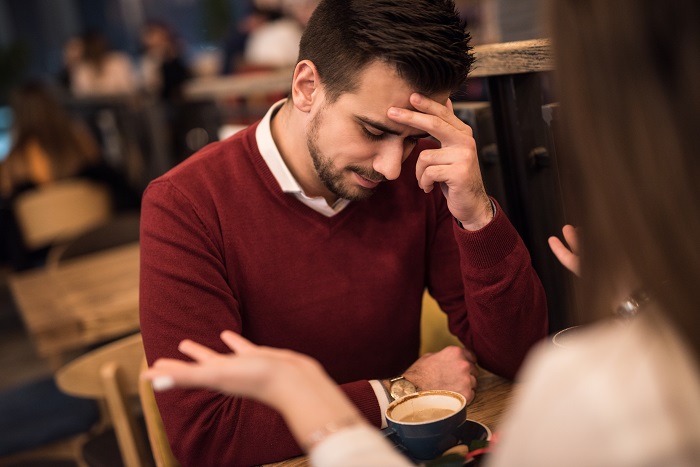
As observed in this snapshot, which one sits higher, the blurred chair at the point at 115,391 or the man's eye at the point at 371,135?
the man's eye at the point at 371,135

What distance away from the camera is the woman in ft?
2.41

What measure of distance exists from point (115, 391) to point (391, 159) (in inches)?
36.0

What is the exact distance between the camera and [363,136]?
1.51 meters

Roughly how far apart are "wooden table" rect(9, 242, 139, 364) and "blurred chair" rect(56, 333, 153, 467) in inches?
8.3

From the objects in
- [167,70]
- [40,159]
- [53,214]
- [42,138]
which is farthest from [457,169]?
[167,70]

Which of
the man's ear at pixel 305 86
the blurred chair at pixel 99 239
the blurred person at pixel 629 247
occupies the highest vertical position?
the man's ear at pixel 305 86

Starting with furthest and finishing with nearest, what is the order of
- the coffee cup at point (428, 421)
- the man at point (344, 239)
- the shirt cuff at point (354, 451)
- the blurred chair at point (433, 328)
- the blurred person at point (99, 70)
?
1. the blurred person at point (99, 70)
2. the blurred chair at point (433, 328)
3. the man at point (344, 239)
4. the coffee cup at point (428, 421)
5. the shirt cuff at point (354, 451)

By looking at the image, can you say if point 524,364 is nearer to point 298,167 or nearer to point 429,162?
point 429,162

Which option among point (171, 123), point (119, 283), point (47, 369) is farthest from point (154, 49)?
point (119, 283)

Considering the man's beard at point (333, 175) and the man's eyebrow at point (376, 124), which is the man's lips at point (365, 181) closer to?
the man's beard at point (333, 175)

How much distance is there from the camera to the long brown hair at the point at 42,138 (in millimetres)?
4867

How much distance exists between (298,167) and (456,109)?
0.40 m

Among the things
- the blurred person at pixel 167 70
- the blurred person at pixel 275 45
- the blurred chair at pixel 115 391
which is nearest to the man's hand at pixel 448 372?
the blurred chair at pixel 115 391

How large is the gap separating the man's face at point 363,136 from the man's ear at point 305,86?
3cm
